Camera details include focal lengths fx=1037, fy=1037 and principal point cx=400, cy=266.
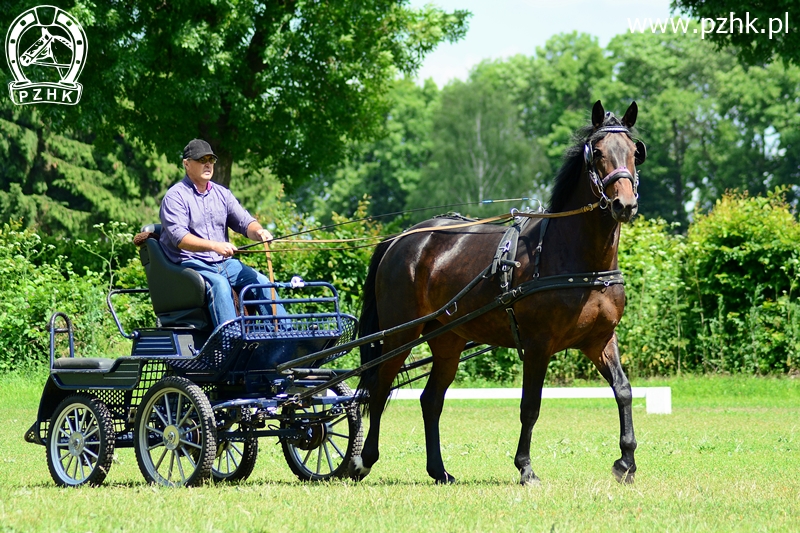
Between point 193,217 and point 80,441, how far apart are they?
1.84m

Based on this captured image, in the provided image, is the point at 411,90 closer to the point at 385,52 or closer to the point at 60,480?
the point at 385,52

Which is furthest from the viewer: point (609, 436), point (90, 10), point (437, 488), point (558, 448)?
point (90, 10)

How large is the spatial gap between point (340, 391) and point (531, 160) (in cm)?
5378

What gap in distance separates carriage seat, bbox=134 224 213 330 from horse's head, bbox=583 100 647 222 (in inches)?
110

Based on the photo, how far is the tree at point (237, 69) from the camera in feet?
61.2

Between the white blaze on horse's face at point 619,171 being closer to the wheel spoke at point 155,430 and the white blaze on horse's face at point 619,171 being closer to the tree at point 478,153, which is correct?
the wheel spoke at point 155,430

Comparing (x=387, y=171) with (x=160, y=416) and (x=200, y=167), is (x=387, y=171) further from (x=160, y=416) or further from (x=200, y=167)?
(x=160, y=416)

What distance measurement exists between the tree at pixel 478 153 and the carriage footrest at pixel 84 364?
168 feet

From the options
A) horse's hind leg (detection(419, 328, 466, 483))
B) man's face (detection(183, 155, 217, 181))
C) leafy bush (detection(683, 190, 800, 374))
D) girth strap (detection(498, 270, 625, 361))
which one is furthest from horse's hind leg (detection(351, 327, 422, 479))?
leafy bush (detection(683, 190, 800, 374))

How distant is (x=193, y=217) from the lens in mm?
7535

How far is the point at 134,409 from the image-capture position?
771cm

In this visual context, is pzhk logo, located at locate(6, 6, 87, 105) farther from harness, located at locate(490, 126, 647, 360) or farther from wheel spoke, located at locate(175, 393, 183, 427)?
harness, located at locate(490, 126, 647, 360)

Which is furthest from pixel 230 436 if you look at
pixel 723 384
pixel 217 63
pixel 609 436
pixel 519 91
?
pixel 519 91

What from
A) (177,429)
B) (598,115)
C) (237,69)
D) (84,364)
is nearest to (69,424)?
(84,364)
